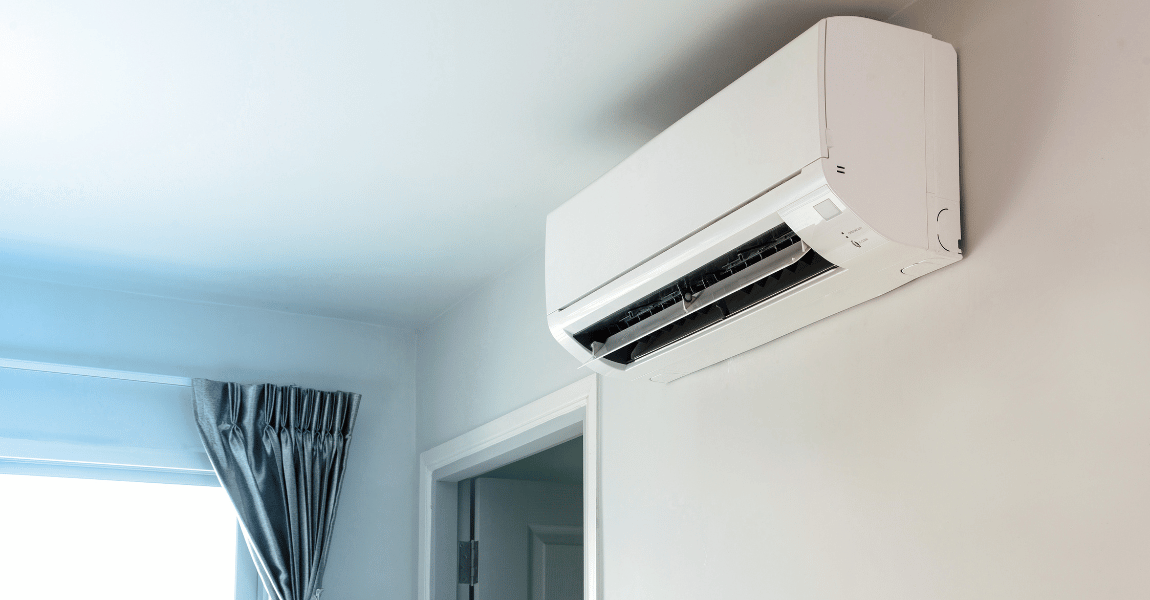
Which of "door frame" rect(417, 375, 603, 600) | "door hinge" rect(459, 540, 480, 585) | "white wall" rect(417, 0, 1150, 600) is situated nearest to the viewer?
"white wall" rect(417, 0, 1150, 600)

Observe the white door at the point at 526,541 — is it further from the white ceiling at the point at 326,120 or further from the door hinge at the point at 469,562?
the white ceiling at the point at 326,120

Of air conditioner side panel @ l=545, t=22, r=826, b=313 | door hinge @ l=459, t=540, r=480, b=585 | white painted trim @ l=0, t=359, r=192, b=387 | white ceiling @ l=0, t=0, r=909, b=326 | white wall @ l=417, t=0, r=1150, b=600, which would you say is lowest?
door hinge @ l=459, t=540, r=480, b=585

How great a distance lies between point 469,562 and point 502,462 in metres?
0.46

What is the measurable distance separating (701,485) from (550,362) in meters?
0.76

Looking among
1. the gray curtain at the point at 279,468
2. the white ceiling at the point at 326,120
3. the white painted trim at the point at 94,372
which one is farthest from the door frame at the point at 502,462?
the white painted trim at the point at 94,372

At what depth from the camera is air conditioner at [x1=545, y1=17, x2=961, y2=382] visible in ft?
4.76

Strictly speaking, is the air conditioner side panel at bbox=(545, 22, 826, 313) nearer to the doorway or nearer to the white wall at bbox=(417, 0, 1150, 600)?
the white wall at bbox=(417, 0, 1150, 600)

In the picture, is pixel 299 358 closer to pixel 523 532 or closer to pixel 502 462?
pixel 502 462

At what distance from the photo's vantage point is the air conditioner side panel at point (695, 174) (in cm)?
149

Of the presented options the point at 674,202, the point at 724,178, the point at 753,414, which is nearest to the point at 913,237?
the point at 724,178

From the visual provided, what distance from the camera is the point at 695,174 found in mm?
1691

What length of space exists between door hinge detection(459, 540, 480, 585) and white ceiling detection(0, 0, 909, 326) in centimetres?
94

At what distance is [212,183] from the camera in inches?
92.9

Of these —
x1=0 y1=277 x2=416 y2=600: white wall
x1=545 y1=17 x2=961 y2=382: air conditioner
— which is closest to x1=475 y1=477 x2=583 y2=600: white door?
x1=0 y1=277 x2=416 y2=600: white wall
